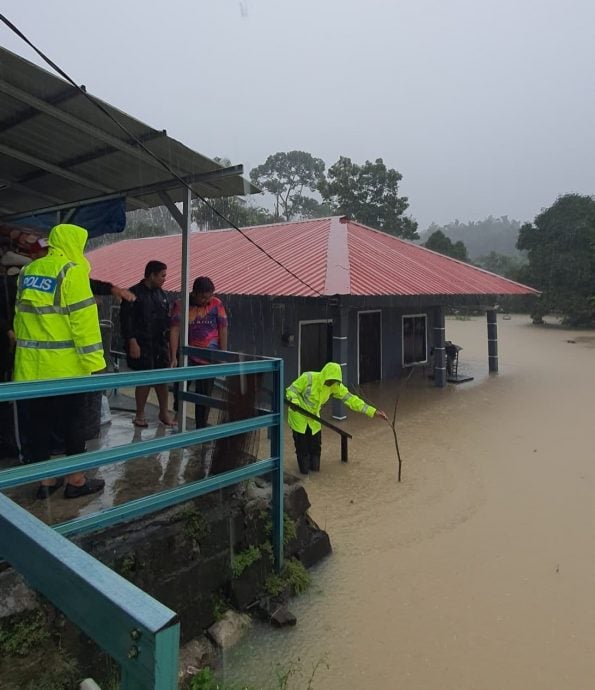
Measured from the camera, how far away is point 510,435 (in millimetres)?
9016

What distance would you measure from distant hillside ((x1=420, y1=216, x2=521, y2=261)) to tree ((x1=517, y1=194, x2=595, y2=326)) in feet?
247

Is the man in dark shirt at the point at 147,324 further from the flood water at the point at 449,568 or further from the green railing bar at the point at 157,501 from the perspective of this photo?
the flood water at the point at 449,568

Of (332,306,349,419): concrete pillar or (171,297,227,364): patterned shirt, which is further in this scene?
(332,306,349,419): concrete pillar

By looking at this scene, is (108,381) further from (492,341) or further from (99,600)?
(492,341)

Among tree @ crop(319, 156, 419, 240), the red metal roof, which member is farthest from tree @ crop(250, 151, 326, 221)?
the red metal roof

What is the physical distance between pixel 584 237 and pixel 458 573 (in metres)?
31.9

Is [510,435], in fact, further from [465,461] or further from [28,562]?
[28,562]

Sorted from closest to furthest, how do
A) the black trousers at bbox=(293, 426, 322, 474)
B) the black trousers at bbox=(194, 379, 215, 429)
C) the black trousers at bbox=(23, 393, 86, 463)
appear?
the black trousers at bbox=(23, 393, 86, 463) < the black trousers at bbox=(194, 379, 215, 429) < the black trousers at bbox=(293, 426, 322, 474)

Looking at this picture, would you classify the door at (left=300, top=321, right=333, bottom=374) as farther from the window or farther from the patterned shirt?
the patterned shirt

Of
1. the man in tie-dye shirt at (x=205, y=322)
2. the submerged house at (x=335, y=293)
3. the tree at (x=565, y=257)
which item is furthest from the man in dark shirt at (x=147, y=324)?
the tree at (x=565, y=257)

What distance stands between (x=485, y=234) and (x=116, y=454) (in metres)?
146

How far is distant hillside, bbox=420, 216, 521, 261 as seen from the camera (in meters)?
113

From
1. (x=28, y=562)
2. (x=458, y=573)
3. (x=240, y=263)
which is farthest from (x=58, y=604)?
(x=240, y=263)

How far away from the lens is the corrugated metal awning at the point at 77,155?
340 centimetres
